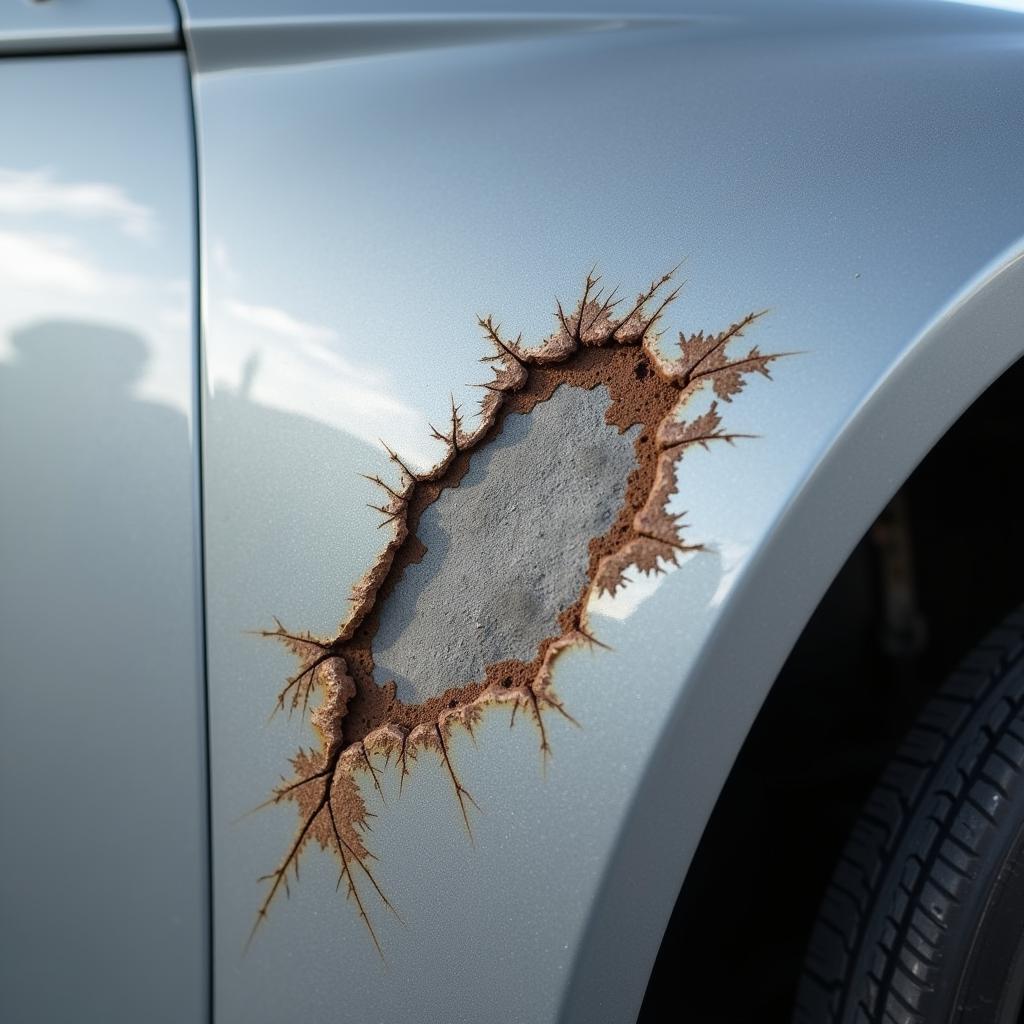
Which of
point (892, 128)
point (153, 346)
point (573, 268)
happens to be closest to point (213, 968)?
point (153, 346)

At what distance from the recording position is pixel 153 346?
810 mm

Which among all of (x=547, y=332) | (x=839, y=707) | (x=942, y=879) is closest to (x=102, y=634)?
(x=547, y=332)

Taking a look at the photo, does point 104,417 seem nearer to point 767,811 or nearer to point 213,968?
point 213,968

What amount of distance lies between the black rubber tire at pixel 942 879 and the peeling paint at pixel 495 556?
0.44m

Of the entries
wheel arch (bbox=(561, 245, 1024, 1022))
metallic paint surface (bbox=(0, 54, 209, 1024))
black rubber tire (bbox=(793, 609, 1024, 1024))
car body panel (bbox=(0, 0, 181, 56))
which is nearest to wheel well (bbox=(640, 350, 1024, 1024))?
black rubber tire (bbox=(793, 609, 1024, 1024))

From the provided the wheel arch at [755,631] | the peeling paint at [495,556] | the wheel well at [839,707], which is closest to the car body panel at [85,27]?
the peeling paint at [495,556]

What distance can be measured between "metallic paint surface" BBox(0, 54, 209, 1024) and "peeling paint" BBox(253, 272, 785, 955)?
89 mm

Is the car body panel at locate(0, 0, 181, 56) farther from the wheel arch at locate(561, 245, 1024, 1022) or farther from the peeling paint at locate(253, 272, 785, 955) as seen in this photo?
the wheel arch at locate(561, 245, 1024, 1022)

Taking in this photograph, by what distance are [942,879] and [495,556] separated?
530 millimetres

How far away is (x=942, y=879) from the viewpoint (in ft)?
2.91

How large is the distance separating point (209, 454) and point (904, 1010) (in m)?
0.80

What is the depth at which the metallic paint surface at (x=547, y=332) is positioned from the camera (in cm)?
72

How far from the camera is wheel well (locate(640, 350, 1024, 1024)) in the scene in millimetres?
1393

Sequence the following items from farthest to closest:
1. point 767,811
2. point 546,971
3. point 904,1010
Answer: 1. point 767,811
2. point 904,1010
3. point 546,971
